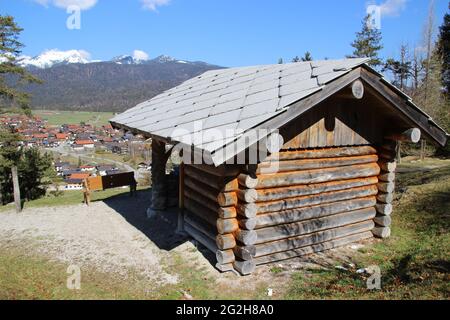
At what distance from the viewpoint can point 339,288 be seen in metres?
6.93

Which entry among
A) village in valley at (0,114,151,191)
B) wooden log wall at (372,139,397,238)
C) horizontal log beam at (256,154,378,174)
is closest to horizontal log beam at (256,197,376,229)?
wooden log wall at (372,139,397,238)

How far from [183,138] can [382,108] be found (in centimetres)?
518

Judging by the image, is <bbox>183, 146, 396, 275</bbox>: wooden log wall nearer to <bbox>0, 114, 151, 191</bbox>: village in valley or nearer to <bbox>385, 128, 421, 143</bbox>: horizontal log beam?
<bbox>385, 128, 421, 143</bbox>: horizontal log beam

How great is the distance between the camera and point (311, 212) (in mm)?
8812

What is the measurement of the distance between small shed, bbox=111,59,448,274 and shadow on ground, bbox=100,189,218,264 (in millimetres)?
381

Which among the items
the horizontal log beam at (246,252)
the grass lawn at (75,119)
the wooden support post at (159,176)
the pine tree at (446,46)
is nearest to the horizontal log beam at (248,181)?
the horizontal log beam at (246,252)

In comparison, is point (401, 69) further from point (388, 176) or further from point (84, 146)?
point (84, 146)

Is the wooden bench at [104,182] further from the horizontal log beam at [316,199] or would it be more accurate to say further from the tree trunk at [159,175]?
the horizontal log beam at [316,199]

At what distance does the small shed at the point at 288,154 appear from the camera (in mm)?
7066

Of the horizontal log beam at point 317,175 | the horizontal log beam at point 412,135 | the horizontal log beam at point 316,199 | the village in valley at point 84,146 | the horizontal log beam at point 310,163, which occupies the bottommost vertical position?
the village in valley at point 84,146

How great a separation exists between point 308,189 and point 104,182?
993cm

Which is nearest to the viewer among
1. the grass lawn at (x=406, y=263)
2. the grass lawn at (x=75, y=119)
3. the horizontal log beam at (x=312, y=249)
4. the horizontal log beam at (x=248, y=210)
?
the grass lawn at (x=406, y=263)

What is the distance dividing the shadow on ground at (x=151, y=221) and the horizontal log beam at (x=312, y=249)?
4.25ft

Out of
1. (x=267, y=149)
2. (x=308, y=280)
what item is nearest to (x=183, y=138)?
(x=267, y=149)
